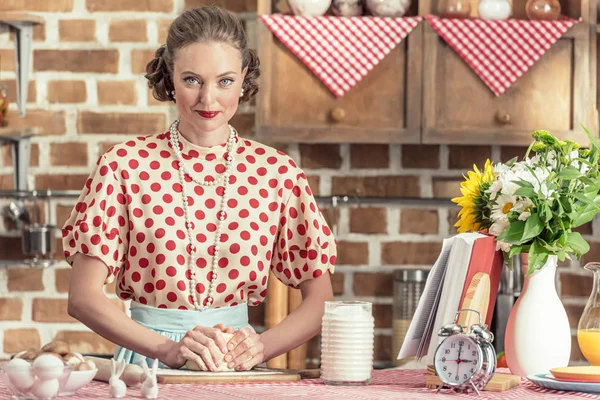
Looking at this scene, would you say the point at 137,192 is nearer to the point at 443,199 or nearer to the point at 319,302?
the point at 319,302

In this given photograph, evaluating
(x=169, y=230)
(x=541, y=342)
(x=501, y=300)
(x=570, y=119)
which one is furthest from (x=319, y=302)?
(x=570, y=119)

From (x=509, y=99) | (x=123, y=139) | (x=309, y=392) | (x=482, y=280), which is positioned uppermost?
(x=509, y=99)

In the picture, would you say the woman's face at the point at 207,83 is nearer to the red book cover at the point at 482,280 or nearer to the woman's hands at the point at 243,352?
the woman's hands at the point at 243,352

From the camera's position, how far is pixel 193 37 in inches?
77.9

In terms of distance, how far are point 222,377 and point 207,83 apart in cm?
58

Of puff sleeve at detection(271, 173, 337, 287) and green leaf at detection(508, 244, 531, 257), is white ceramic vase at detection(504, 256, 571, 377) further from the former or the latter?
puff sleeve at detection(271, 173, 337, 287)

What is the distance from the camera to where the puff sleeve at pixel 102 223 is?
1914mm

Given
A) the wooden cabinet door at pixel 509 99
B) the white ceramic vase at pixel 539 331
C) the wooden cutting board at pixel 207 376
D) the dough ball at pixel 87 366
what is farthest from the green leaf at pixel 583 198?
the wooden cabinet door at pixel 509 99

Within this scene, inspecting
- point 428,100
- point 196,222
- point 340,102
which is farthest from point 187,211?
point 428,100

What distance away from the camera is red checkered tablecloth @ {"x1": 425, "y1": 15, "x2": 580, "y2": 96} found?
110 inches

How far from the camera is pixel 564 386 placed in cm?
157

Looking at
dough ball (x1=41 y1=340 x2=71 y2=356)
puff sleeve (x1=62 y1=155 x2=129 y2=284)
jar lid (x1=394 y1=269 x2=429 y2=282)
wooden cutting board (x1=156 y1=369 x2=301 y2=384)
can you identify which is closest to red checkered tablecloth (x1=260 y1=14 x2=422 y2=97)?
jar lid (x1=394 y1=269 x2=429 y2=282)

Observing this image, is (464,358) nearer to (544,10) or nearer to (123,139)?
(544,10)

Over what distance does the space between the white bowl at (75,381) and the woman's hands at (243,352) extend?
12.6 inches
